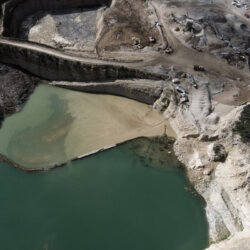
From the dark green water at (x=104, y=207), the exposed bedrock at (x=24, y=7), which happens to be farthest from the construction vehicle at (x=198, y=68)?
the exposed bedrock at (x=24, y=7)

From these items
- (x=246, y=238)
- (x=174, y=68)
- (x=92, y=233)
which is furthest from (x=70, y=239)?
(x=174, y=68)

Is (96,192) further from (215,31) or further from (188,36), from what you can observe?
(215,31)

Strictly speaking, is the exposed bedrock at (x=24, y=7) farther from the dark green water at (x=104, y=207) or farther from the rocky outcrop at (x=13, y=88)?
the dark green water at (x=104, y=207)

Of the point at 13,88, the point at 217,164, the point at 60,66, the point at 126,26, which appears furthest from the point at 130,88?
the point at 13,88

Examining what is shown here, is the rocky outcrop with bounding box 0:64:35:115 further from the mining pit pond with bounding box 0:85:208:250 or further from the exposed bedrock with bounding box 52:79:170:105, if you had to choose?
the exposed bedrock with bounding box 52:79:170:105

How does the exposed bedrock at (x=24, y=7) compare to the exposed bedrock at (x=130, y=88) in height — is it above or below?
above

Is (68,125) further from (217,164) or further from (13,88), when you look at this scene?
(217,164)
